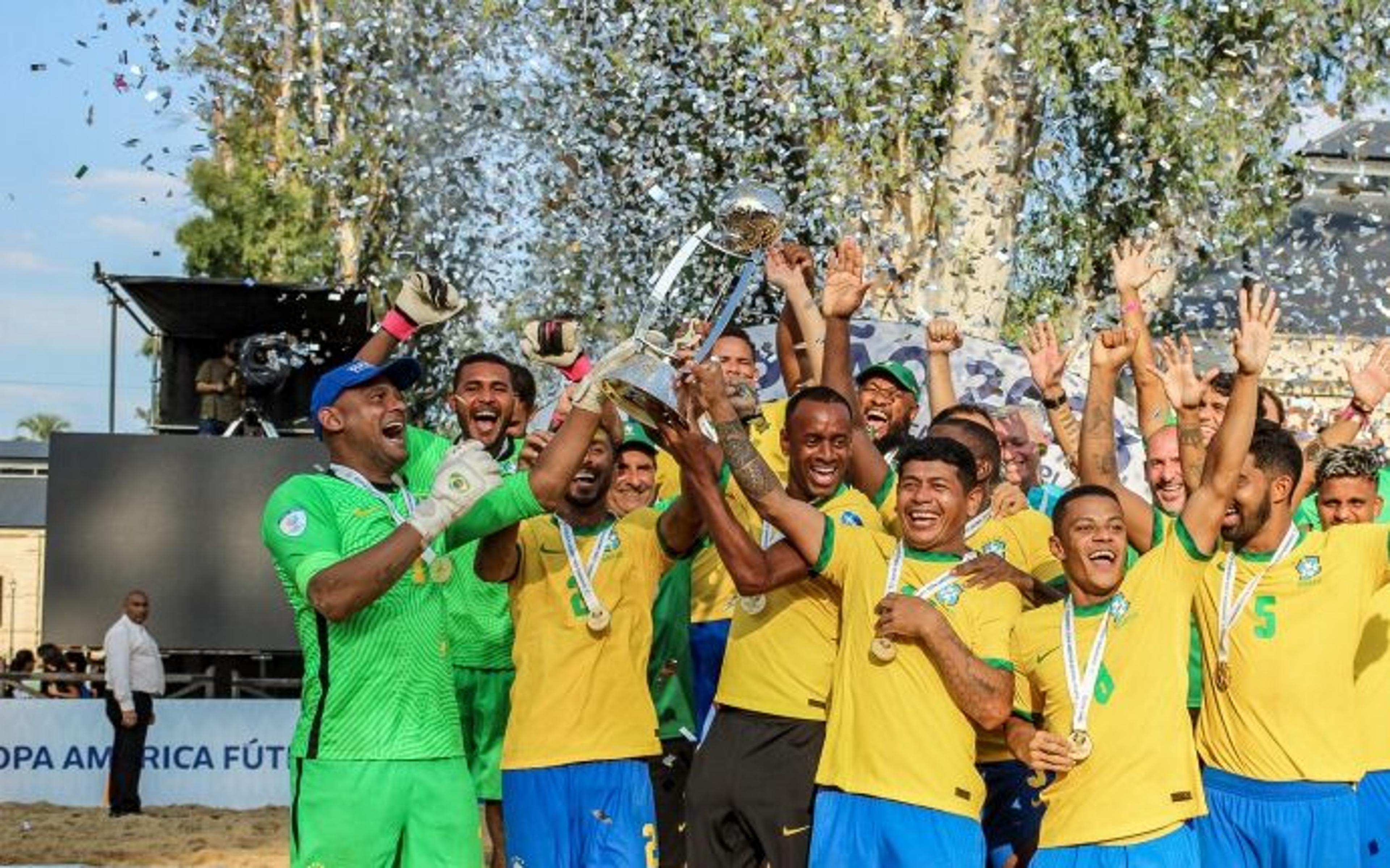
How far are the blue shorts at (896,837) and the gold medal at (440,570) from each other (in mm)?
1391

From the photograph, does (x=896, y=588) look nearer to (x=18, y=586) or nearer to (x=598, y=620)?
(x=598, y=620)

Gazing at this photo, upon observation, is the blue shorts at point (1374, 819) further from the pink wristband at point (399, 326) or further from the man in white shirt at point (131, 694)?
the man in white shirt at point (131, 694)

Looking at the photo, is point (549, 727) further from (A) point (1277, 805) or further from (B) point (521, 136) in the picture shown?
(B) point (521, 136)

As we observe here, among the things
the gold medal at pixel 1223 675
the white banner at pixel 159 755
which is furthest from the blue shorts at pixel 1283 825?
the white banner at pixel 159 755

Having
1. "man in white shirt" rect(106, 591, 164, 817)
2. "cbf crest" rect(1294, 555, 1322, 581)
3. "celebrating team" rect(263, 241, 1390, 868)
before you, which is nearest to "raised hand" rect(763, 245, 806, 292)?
"celebrating team" rect(263, 241, 1390, 868)

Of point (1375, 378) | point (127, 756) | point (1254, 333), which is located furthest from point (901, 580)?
point (127, 756)

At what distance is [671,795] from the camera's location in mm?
9023

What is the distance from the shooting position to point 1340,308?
29297 millimetres

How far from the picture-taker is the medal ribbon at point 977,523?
8102 mm

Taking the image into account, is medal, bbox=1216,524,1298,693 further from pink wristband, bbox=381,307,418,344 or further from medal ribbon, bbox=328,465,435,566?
pink wristband, bbox=381,307,418,344

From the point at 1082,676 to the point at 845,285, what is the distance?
1.81 metres

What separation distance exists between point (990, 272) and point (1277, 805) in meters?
15.5

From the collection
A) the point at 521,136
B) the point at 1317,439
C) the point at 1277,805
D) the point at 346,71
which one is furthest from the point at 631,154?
the point at 1277,805

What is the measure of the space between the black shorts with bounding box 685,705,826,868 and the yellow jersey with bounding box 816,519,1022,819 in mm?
375
